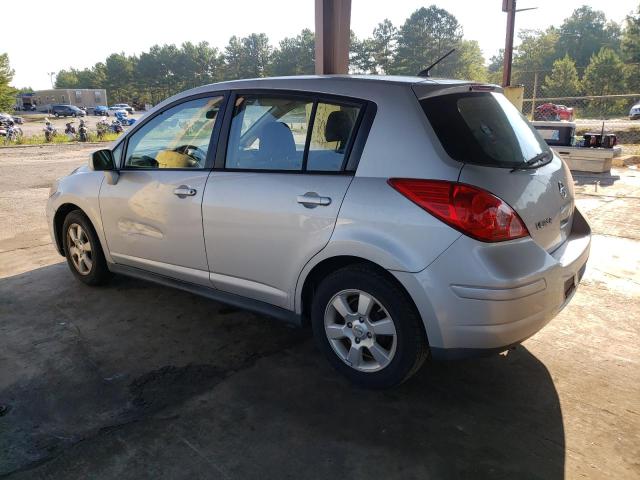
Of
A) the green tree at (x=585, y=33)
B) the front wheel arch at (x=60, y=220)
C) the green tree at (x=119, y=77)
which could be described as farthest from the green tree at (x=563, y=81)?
the green tree at (x=119, y=77)

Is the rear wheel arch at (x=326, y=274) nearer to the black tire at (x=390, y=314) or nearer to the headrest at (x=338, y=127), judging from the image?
the black tire at (x=390, y=314)

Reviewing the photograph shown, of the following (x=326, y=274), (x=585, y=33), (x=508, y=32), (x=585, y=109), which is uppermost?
(x=585, y=33)

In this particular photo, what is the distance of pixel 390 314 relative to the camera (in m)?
2.57

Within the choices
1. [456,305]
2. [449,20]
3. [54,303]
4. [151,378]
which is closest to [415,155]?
[456,305]

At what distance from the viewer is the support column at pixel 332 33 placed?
20.3 feet

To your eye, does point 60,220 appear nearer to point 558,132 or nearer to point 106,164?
point 106,164

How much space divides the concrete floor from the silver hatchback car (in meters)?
0.32

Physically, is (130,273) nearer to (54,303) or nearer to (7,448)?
(54,303)

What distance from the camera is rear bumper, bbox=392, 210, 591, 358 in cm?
229

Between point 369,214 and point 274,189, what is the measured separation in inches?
26.2

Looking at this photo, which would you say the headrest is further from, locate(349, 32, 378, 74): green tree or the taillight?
locate(349, 32, 378, 74): green tree

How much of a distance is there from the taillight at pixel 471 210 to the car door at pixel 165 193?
1.59m

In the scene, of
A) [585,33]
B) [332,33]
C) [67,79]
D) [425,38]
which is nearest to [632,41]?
[425,38]

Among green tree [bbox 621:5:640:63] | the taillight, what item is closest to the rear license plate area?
the taillight
